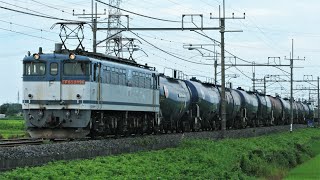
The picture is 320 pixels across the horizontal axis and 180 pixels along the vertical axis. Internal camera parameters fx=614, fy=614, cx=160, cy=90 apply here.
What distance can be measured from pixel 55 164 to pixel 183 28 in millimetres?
21951

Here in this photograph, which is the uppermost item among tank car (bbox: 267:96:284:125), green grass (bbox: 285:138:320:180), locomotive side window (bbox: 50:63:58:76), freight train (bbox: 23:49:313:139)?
locomotive side window (bbox: 50:63:58:76)

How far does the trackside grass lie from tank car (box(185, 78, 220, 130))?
10585 mm

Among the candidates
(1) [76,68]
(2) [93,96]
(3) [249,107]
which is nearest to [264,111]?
(3) [249,107]

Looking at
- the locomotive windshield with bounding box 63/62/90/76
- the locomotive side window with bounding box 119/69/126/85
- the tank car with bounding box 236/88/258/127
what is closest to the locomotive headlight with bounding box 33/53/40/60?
the locomotive windshield with bounding box 63/62/90/76

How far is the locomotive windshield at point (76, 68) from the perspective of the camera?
→ 28500 mm

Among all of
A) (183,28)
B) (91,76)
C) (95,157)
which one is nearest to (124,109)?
(91,76)

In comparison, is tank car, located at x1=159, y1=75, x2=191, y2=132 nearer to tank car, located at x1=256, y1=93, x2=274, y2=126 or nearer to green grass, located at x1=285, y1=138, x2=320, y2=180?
green grass, located at x1=285, y1=138, x2=320, y2=180

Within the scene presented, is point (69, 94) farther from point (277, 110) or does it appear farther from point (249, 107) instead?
point (277, 110)

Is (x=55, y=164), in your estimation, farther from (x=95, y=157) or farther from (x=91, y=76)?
(x=91, y=76)

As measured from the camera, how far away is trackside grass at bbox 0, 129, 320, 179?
16.4m

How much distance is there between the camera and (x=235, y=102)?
5844 centimetres

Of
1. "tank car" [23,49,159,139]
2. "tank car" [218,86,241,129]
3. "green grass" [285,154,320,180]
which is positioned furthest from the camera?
"tank car" [218,86,241,129]

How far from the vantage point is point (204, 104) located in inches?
1959

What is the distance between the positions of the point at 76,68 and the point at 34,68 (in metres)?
2.06
